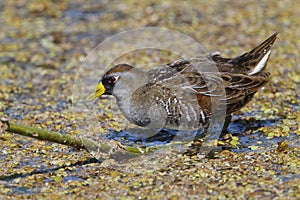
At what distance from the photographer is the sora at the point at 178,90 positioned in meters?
6.41

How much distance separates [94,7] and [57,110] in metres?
4.82

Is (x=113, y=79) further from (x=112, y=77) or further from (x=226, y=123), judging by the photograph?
(x=226, y=123)

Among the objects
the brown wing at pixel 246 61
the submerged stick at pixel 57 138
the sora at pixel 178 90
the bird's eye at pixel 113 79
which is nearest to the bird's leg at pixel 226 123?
the sora at pixel 178 90

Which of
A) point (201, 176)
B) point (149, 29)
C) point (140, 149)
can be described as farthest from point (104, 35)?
point (201, 176)

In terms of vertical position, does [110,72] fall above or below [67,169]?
above

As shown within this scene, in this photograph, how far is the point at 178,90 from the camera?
21.1 ft

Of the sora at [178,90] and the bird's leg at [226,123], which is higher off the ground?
the sora at [178,90]

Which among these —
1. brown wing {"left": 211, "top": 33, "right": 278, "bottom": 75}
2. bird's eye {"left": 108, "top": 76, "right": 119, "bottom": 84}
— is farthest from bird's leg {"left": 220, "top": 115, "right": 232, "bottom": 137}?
bird's eye {"left": 108, "top": 76, "right": 119, "bottom": 84}

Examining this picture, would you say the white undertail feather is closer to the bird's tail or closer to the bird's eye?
the bird's tail

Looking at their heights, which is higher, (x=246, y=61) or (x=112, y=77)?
(x=246, y=61)

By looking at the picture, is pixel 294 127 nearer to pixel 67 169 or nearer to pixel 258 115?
pixel 258 115

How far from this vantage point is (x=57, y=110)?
26.3ft

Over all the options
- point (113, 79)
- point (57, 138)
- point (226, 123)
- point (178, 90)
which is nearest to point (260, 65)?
point (226, 123)

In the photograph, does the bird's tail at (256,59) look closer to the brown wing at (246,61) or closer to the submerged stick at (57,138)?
the brown wing at (246,61)
